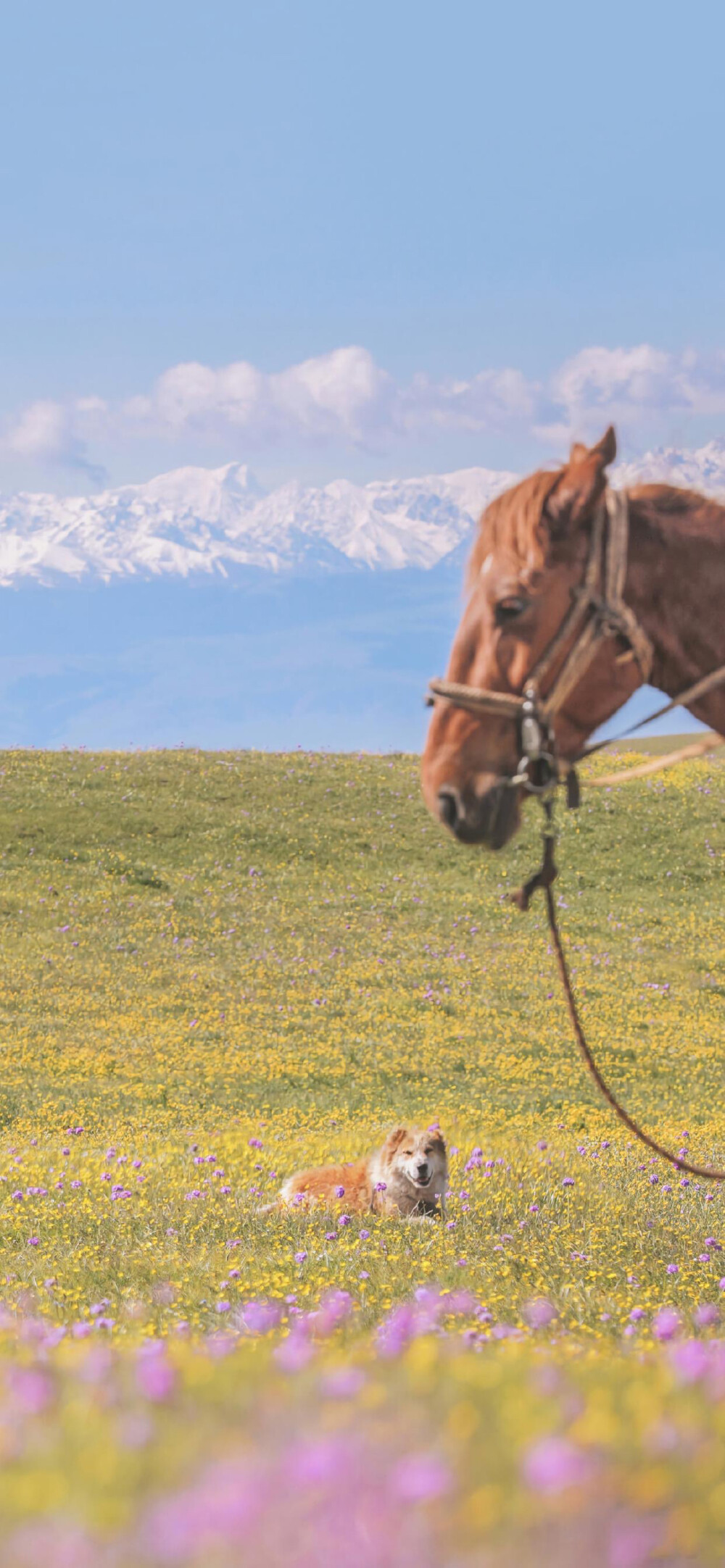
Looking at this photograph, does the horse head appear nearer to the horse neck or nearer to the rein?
the rein

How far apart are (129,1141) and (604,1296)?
8.10 metres

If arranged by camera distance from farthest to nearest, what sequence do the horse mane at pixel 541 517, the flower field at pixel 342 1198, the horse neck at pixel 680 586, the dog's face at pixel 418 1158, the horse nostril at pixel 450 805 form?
1. the dog's face at pixel 418 1158
2. the horse neck at pixel 680 586
3. the horse mane at pixel 541 517
4. the horse nostril at pixel 450 805
5. the flower field at pixel 342 1198

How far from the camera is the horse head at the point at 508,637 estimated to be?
468 cm

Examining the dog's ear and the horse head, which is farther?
the dog's ear

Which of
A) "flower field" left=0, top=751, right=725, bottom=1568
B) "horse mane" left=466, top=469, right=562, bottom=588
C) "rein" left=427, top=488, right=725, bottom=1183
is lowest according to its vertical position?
"flower field" left=0, top=751, right=725, bottom=1568

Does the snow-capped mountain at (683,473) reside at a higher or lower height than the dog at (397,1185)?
higher

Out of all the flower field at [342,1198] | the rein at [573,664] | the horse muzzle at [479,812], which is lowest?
the flower field at [342,1198]

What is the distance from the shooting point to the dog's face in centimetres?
991

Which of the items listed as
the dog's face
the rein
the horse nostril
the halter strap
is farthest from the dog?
the halter strap

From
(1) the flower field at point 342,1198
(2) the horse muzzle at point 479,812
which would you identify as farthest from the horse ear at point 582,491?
(1) the flower field at point 342,1198

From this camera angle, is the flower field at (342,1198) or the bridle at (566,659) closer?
the flower field at (342,1198)

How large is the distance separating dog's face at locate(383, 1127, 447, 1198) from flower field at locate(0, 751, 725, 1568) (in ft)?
1.07

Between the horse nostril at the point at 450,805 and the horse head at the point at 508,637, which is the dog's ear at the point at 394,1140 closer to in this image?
the horse head at the point at 508,637

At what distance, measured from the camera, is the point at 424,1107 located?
17.1 metres
